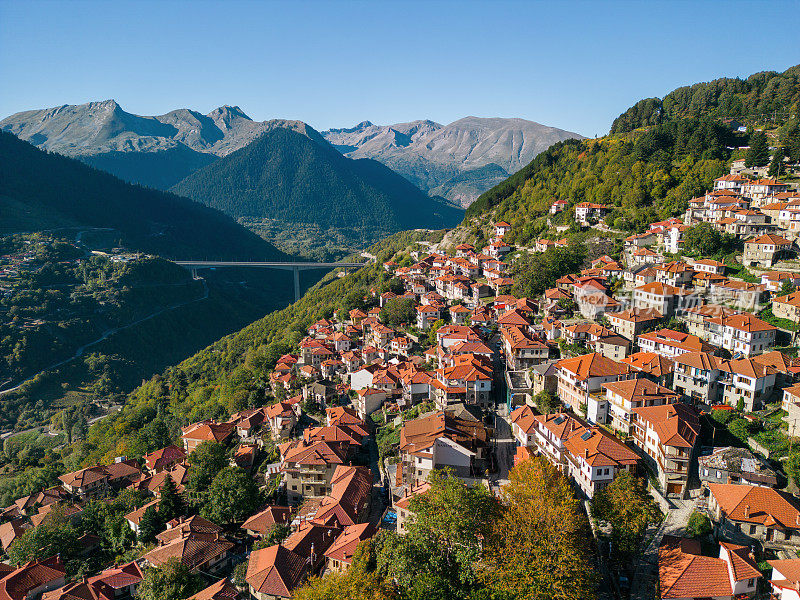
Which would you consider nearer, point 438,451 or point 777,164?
point 438,451

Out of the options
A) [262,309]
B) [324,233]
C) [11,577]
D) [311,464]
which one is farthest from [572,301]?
[324,233]

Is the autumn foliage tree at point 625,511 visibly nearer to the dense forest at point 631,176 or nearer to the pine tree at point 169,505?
the pine tree at point 169,505

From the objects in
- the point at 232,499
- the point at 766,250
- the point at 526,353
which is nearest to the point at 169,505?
the point at 232,499

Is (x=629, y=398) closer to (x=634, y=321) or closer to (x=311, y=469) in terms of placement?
(x=634, y=321)

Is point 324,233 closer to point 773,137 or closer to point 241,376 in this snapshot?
point 241,376

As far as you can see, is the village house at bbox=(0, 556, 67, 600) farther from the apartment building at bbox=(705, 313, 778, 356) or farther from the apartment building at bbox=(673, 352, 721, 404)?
the apartment building at bbox=(705, 313, 778, 356)
